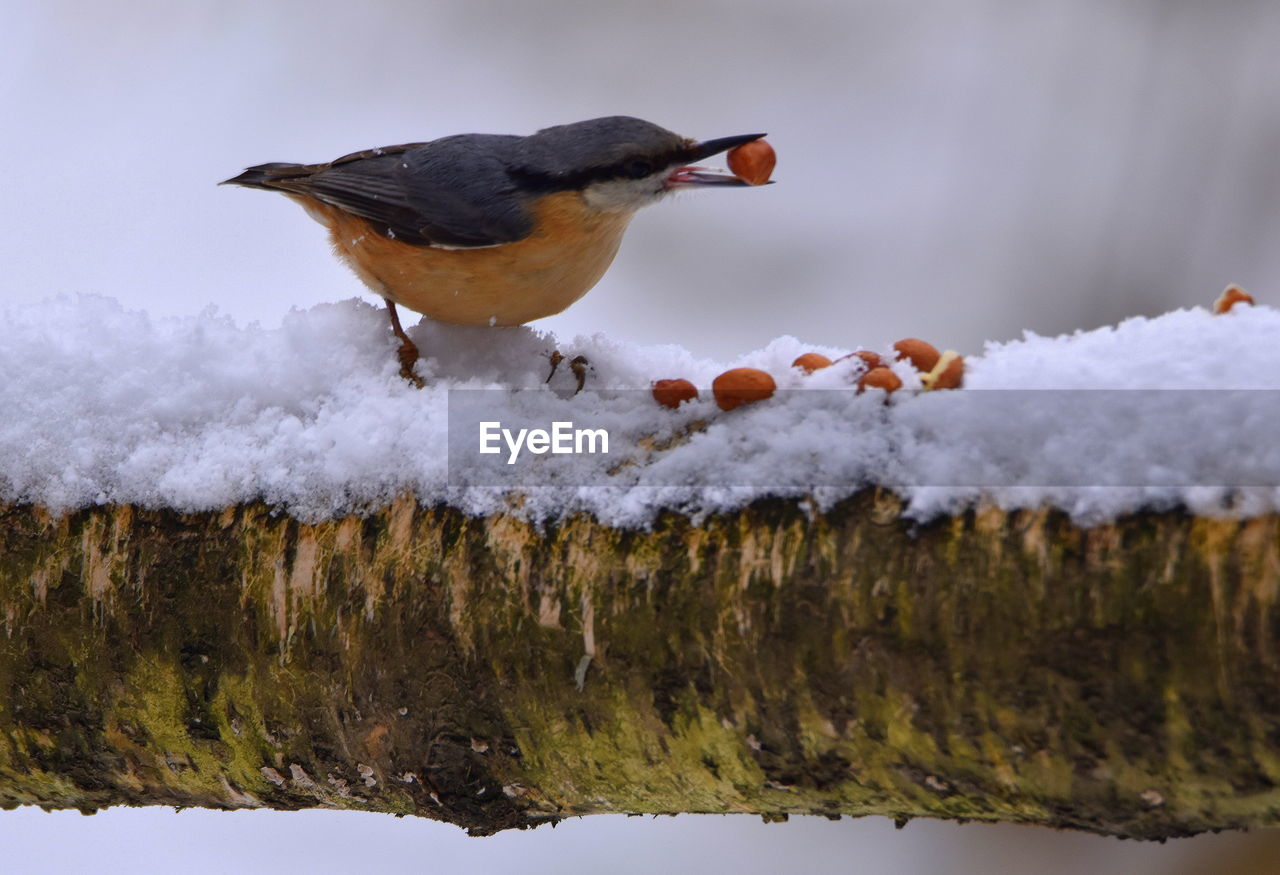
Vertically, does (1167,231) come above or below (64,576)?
above

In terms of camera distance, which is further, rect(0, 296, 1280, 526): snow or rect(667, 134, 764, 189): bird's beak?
rect(667, 134, 764, 189): bird's beak

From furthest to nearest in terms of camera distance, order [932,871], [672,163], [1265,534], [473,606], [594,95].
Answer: [594,95], [932,871], [672,163], [473,606], [1265,534]

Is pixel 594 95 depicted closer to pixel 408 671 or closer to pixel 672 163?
pixel 672 163

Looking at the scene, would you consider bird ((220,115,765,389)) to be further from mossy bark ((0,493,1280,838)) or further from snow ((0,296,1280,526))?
mossy bark ((0,493,1280,838))

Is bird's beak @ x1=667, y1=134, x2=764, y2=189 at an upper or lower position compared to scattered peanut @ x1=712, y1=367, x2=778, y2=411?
upper

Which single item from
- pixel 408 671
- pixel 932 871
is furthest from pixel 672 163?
pixel 932 871

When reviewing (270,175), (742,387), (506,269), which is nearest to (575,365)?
(506,269)

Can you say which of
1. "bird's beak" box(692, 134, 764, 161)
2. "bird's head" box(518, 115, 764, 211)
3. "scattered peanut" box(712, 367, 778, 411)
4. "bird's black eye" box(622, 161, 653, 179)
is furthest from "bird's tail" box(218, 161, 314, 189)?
"scattered peanut" box(712, 367, 778, 411)
